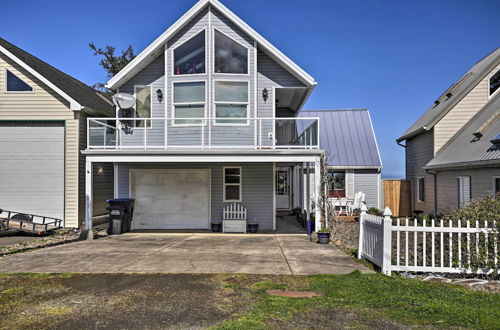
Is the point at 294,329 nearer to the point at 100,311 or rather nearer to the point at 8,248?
the point at 100,311

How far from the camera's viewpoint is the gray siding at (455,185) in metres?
12.2

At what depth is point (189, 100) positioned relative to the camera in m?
13.8

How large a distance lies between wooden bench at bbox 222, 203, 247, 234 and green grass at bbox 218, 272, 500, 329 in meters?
6.98

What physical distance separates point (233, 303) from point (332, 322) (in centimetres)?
150

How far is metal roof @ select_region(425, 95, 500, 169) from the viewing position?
12434 mm

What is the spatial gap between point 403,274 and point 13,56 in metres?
14.9

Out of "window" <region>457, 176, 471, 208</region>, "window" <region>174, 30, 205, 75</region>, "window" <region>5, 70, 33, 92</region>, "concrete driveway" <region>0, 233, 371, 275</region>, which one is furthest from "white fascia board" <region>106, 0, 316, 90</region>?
"window" <region>457, 176, 471, 208</region>

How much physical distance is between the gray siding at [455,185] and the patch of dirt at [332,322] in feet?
27.1

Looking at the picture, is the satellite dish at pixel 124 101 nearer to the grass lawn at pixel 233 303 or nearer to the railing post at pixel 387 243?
the grass lawn at pixel 233 303

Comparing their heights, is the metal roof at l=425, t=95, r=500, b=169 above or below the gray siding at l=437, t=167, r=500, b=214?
above

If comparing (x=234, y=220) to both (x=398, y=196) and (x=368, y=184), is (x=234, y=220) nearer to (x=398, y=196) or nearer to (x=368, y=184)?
(x=368, y=184)

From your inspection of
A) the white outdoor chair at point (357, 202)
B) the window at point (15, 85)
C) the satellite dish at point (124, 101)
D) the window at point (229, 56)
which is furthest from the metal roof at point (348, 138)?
A: the window at point (15, 85)

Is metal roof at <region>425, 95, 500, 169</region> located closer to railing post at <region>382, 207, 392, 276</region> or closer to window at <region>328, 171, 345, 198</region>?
window at <region>328, 171, 345, 198</region>

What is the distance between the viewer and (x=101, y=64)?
3762 centimetres
